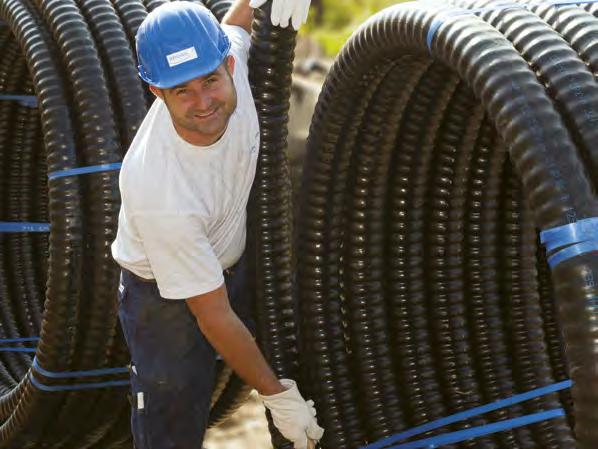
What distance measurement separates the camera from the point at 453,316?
4.07 meters

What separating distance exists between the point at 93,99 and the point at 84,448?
172 centimetres

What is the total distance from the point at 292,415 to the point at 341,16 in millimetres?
11302

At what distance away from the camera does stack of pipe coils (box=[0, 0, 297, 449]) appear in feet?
12.7

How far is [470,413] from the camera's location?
385 cm

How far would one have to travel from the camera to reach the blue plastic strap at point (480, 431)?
3.70 m

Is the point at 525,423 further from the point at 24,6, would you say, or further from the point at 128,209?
the point at 24,6

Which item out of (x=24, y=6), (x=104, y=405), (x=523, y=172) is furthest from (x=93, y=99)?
(x=523, y=172)

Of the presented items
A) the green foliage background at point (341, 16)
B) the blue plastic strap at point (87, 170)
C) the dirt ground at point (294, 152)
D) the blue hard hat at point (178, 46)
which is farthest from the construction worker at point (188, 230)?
the green foliage background at point (341, 16)

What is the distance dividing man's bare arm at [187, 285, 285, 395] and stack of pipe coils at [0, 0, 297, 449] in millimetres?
749

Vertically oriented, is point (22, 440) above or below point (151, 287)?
below

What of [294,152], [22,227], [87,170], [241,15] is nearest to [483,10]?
[241,15]

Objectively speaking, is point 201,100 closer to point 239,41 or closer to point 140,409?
point 239,41

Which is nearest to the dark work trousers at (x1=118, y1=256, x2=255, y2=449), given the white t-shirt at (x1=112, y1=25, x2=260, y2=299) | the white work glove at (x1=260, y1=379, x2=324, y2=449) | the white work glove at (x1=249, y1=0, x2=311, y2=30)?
the white t-shirt at (x1=112, y1=25, x2=260, y2=299)

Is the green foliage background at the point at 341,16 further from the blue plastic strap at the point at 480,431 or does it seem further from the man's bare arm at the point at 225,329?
the man's bare arm at the point at 225,329
